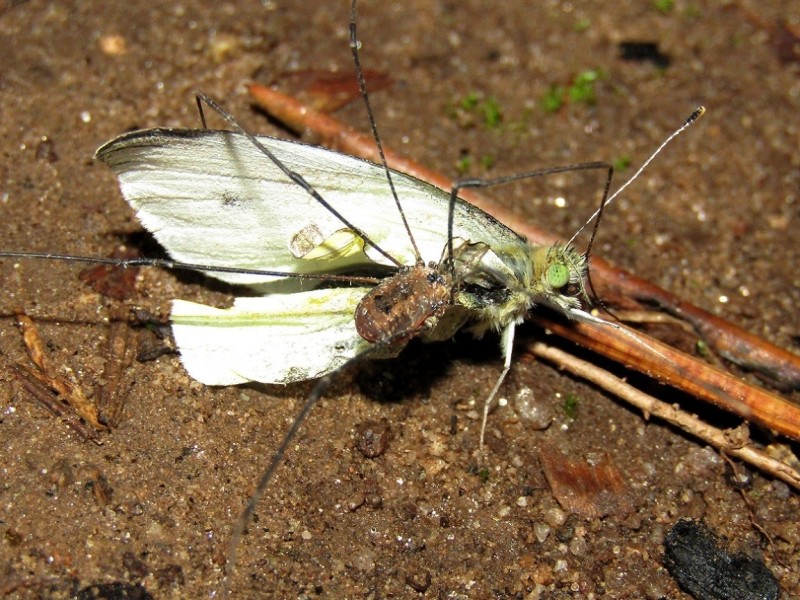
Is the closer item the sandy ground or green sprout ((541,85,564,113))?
the sandy ground

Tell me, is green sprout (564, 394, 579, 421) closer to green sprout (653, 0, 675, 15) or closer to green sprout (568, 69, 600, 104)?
green sprout (568, 69, 600, 104)

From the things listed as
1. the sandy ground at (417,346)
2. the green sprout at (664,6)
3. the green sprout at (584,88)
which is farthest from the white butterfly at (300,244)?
the green sprout at (664,6)

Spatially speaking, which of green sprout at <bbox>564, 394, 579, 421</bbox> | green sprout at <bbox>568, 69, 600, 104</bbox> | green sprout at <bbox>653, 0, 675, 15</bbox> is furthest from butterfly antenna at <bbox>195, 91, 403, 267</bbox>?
green sprout at <bbox>653, 0, 675, 15</bbox>

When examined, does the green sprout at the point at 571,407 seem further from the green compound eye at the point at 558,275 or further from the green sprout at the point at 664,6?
the green sprout at the point at 664,6

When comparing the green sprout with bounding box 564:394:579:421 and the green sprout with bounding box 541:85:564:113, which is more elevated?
the green sprout with bounding box 541:85:564:113

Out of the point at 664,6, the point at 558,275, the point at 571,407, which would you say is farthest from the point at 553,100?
the point at 571,407

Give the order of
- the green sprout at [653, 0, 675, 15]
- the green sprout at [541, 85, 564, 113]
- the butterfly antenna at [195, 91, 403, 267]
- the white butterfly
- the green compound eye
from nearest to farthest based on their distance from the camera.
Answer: the butterfly antenna at [195, 91, 403, 267] < the white butterfly < the green compound eye < the green sprout at [541, 85, 564, 113] < the green sprout at [653, 0, 675, 15]
